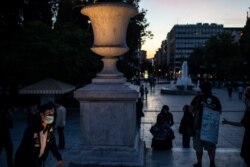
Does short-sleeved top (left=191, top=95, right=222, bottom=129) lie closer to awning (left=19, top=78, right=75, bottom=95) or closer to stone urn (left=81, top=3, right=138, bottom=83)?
stone urn (left=81, top=3, right=138, bottom=83)

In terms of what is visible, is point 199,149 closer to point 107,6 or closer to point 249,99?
point 249,99

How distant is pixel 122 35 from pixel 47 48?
58.9ft

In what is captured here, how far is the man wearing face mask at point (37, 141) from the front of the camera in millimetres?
5242

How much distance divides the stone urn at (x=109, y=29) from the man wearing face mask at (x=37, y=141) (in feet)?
5.65

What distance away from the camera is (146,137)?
15320mm

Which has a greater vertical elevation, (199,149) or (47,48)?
(47,48)

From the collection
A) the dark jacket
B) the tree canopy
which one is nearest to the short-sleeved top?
the dark jacket

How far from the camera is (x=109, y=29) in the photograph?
714 centimetres

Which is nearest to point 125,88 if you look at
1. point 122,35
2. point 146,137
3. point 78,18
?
point 122,35

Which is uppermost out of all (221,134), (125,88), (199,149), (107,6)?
(107,6)

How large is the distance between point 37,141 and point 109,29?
2504mm

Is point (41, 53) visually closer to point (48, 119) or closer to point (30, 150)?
point (48, 119)

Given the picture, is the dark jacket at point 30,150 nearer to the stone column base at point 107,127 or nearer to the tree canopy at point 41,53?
the stone column base at point 107,127

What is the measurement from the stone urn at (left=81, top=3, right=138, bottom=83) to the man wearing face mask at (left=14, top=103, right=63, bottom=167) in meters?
1.72
